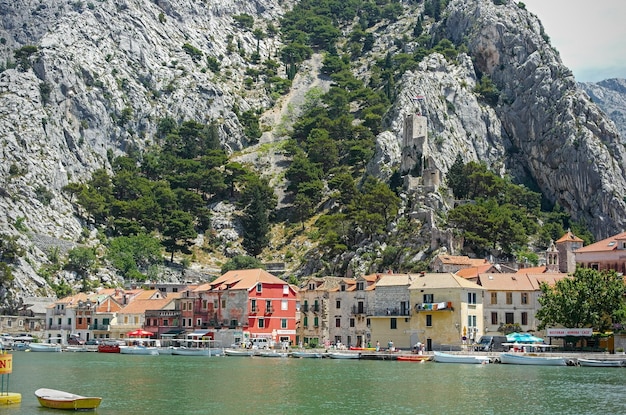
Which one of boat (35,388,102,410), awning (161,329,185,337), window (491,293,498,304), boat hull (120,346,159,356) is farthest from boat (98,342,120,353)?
boat (35,388,102,410)

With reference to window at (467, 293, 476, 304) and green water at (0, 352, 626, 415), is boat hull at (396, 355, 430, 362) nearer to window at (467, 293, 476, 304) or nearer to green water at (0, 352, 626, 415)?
green water at (0, 352, 626, 415)

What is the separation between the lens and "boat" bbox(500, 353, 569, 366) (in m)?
73.3

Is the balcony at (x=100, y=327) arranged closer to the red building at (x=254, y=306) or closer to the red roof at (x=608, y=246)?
the red building at (x=254, y=306)

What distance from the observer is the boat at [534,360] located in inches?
2886

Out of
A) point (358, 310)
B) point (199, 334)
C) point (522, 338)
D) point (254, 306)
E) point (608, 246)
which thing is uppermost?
point (608, 246)

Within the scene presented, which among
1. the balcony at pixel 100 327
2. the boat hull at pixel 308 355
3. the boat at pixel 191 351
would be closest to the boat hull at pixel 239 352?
the boat at pixel 191 351

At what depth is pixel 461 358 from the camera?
7638 centimetres

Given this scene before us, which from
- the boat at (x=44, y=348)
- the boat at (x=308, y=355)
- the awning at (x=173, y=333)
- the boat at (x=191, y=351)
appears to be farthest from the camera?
the awning at (x=173, y=333)

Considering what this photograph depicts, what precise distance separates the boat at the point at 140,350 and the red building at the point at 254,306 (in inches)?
289

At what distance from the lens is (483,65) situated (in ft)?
547

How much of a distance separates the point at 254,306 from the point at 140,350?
12962mm

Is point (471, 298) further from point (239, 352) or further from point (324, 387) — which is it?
point (324, 387)

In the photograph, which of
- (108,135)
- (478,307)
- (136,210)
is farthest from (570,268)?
(108,135)

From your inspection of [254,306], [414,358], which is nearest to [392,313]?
[414,358]
